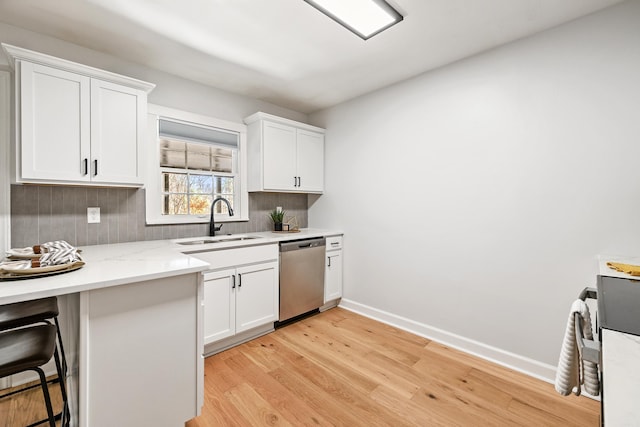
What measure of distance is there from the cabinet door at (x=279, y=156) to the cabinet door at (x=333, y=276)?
3.14 feet

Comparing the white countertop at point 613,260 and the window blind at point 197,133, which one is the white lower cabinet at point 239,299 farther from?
the white countertop at point 613,260

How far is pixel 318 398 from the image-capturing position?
71.8 inches

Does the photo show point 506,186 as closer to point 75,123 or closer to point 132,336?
point 132,336

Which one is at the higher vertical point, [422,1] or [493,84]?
[422,1]

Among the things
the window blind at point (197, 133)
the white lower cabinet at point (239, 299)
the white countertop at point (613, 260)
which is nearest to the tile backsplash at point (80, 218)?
the window blind at point (197, 133)

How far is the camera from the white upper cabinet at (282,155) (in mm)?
3057

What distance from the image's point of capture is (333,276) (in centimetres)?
332

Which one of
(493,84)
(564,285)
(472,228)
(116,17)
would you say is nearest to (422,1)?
(493,84)

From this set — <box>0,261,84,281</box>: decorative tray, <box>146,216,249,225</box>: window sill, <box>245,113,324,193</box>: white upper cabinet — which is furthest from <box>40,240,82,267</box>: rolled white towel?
<box>245,113,324,193</box>: white upper cabinet

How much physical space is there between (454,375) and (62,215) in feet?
10.4

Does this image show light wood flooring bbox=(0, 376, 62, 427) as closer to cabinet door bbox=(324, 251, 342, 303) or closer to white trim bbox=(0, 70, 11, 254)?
white trim bbox=(0, 70, 11, 254)

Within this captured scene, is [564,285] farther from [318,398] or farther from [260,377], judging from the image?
[260,377]

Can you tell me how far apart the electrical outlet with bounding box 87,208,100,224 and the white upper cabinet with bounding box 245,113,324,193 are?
1.42 metres

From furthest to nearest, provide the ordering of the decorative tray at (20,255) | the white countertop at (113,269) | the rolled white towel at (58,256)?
the decorative tray at (20,255)
the rolled white towel at (58,256)
the white countertop at (113,269)
